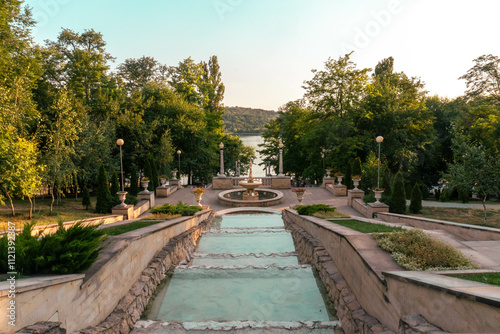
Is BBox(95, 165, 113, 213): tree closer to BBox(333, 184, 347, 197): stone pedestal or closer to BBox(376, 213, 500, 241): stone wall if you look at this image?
BBox(376, 213, 500, 241): stone wall

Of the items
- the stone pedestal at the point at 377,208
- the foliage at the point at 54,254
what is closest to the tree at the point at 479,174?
the stone pedestal at the point at 377,208

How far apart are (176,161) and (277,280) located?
2612 centimetres

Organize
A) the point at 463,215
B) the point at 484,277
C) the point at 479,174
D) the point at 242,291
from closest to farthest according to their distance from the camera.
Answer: the point at 484,277 < the point at 242,291 < the point at 479,174 < the point at 463,215

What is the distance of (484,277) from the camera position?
4.93 meters

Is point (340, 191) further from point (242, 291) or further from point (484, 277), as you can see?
point (484, 277)

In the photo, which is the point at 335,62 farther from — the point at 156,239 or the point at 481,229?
the point at 156,239

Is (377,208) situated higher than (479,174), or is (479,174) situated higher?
(479,174)

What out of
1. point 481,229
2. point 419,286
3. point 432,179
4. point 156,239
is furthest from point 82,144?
point 432,179

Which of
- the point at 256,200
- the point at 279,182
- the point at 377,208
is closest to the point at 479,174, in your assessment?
the point at 377,208

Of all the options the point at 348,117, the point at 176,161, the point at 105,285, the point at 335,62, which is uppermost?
the point at 335,62

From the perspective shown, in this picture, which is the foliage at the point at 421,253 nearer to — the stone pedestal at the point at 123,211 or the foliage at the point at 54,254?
the foliage at the point at 54,254

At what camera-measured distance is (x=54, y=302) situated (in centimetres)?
446

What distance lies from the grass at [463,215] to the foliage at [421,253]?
876cm

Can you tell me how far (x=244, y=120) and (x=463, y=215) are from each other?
101 m
